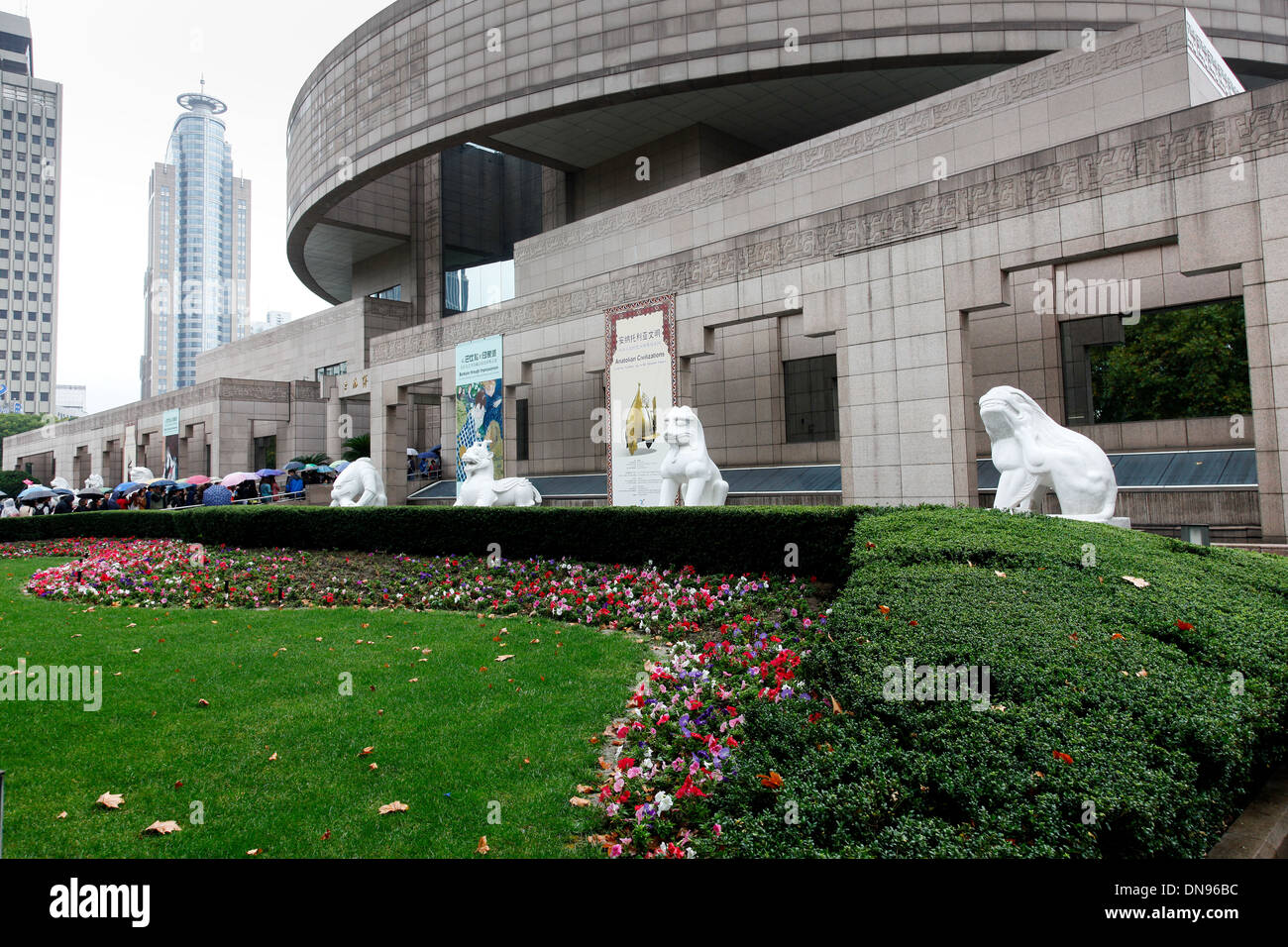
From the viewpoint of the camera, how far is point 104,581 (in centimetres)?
1243

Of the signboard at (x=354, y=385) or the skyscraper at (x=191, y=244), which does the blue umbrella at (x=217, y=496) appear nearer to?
the signboard at (x=354, y=385)

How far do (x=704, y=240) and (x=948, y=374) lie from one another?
11420 millimetres

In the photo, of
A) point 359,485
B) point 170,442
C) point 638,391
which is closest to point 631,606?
point 359,485

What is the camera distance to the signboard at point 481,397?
25062 mm

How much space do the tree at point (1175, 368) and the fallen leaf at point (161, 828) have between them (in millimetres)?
19985

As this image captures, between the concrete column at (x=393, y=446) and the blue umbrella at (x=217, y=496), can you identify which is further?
the concrete column at (x=393, y=446)

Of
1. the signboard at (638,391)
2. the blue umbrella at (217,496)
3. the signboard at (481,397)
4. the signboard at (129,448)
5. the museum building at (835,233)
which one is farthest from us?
the signboard at (129,448)

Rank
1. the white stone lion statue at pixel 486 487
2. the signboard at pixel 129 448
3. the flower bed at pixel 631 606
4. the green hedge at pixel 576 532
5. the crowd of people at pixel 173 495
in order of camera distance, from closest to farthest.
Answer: the flower bed at pixel 631 606 < the green hedge at pixel 576 532 < the white stone lion statue at pixel 486 487 < the crowd of people at pixel 173 495 < the signboard at pixel 129 448

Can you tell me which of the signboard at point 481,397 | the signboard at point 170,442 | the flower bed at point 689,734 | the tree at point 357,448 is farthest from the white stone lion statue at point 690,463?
the signboard at point 170,442

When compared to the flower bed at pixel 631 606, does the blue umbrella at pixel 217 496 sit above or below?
above

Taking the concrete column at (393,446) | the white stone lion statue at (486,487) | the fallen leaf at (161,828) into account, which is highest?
the concrete column at (393,446)

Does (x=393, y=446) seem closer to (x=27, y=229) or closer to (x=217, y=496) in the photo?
(x=217, y=496)

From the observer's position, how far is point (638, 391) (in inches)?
811

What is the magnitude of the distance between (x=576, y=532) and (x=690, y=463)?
93.0 inches
